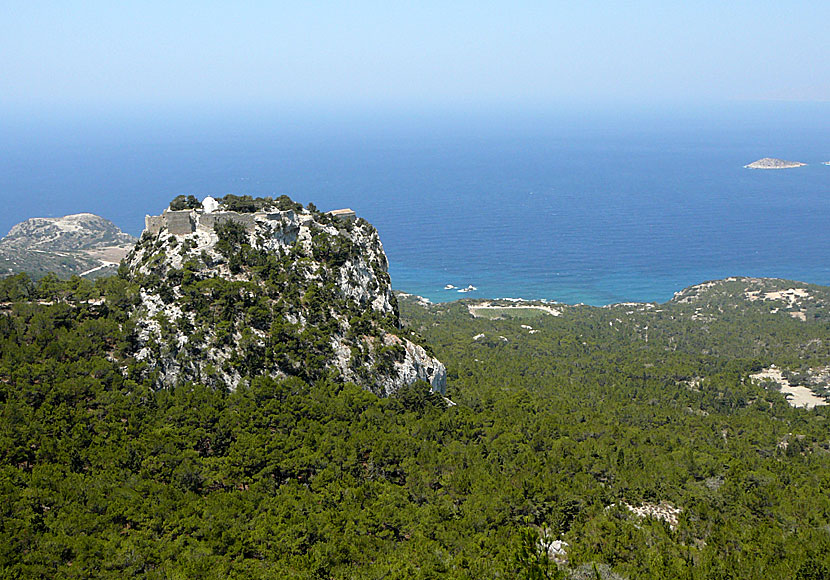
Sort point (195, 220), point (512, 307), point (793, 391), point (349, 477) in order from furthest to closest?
point (512, 307)
point (793, 391)
point (195, 220)
point (349, 477)

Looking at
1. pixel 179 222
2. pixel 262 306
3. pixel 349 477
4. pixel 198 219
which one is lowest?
pixel 349 477

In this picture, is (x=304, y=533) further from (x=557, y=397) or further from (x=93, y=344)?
(x=557, y=397)

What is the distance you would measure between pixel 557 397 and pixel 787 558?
30.2 metres

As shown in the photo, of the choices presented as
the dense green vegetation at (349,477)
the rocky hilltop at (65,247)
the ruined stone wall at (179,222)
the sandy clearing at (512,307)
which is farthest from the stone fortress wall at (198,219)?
the rocky hilltop at (65,247)

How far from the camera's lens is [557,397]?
5675 centimetres

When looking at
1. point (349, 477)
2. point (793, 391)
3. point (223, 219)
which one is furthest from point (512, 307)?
point (349, 477)

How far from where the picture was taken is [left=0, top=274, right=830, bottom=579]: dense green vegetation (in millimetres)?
25547

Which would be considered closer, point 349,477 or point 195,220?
point 349,477

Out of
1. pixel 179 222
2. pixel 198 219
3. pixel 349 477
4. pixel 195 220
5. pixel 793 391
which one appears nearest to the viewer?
pixel 349 477

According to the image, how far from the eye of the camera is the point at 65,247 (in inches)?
5738

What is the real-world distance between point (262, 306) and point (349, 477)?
17.2 metres

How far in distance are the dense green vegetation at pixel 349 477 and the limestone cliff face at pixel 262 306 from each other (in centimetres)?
181

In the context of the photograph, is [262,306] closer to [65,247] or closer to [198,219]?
[198,219]

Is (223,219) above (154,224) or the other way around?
above
